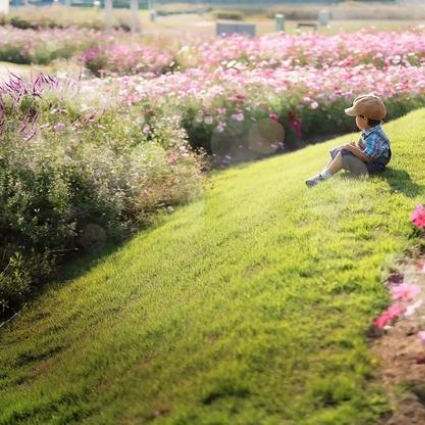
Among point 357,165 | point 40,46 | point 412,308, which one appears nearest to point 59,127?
point 357,165

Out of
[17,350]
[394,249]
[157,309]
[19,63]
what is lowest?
[17,350]

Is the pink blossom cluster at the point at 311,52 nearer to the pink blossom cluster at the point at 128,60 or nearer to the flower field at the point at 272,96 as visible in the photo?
the flower field at the point at 272,96

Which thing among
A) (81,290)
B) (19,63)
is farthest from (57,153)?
(19,63)

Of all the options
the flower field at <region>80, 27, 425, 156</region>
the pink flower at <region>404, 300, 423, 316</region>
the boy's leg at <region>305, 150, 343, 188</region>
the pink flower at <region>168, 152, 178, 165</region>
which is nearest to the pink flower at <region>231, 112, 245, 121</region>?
the flower field at <region>80, 27, 425, 156</region>

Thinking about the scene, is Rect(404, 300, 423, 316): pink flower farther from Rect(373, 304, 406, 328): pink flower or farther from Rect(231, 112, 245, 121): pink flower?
Rect(231, 112, 245, 121): pink flower

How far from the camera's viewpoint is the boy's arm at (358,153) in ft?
19.4

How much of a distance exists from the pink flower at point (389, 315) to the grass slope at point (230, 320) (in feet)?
0.22

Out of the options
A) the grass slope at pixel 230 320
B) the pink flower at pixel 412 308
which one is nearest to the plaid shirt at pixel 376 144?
the grass slope at pixel 230 320

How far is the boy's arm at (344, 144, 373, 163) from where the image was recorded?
5.91m

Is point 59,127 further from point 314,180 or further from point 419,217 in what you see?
point 419,217

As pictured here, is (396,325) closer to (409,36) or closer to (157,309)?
(157,309)

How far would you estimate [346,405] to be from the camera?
3.30 metres

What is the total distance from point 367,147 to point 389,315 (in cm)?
247

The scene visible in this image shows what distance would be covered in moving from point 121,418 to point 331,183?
3.04m
